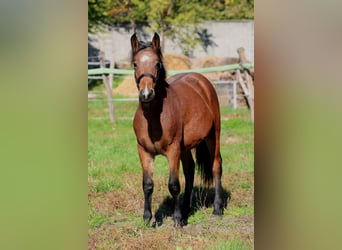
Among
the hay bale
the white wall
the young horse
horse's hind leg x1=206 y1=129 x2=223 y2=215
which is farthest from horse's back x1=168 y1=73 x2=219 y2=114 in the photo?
the white wall

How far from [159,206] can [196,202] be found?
0.17 m

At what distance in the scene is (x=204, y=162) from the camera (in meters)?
1.82

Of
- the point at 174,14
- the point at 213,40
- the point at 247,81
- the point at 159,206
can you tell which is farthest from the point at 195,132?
the point at 213,40

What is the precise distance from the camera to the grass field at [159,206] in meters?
1.38

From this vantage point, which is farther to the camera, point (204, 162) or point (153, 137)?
point (204, 162)

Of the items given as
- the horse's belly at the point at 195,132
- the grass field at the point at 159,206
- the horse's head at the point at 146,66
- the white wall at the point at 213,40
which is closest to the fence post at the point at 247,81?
the white wall at the point at 213,40

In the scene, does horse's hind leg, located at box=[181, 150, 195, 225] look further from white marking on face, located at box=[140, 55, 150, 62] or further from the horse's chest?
white marking on face, located at box=[140, 55, 150, 62]

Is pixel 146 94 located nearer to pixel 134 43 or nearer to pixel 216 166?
pixel 134 43

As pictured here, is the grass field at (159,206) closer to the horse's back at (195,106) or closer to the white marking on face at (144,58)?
the horse's back at (195,106)
